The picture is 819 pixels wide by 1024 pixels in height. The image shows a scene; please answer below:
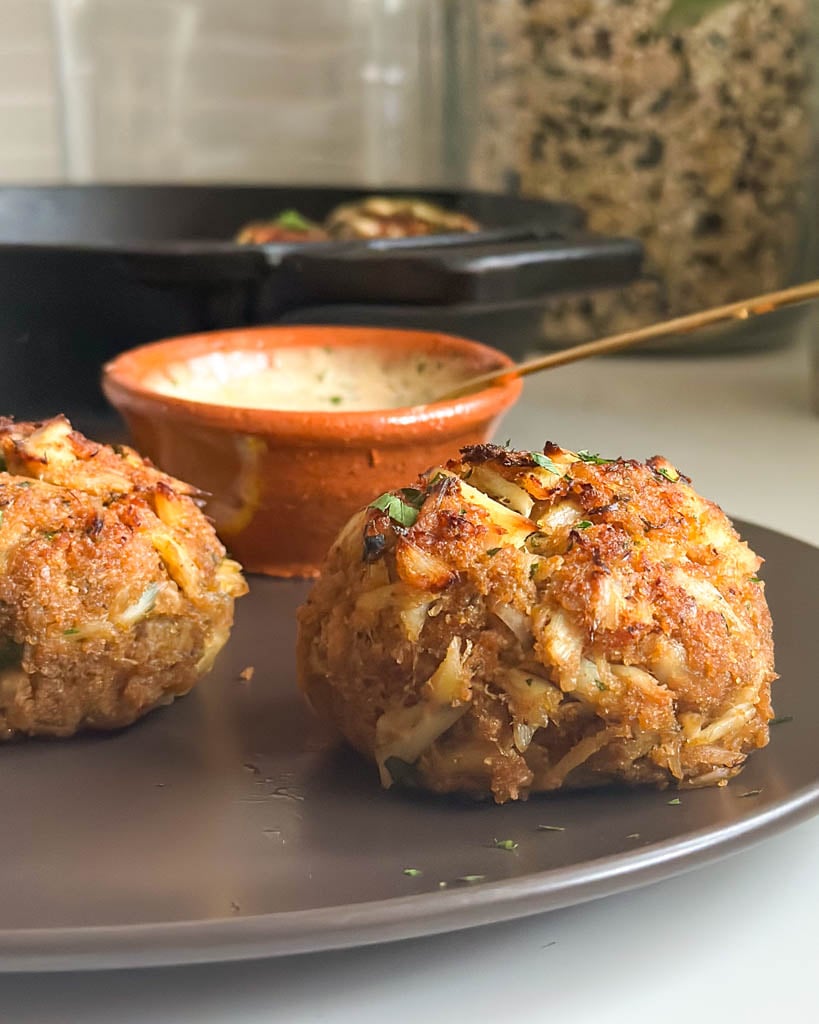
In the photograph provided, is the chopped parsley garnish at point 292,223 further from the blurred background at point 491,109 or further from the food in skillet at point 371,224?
the blurred background at point 491,109

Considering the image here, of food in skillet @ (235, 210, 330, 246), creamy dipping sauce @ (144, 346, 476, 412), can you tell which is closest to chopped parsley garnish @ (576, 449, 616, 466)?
creamy dipping sauce @ (144, 346, 476, 412)

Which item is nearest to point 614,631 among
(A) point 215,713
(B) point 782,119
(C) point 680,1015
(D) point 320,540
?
(C) point 680,1015

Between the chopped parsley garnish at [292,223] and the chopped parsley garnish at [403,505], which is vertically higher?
the chopped parsley garnish at [292,223]

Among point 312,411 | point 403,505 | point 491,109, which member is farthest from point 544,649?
point 491,109

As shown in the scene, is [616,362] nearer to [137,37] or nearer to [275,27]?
[275,27]

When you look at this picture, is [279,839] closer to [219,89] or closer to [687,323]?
[687,323]

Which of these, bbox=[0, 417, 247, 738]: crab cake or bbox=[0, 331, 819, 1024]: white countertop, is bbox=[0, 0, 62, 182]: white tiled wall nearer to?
bbox=[0, 417, 247, 738]: crab cake

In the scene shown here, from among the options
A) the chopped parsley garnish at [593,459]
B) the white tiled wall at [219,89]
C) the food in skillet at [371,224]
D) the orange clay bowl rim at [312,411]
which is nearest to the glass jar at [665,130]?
the food in skillet at [371,224]
